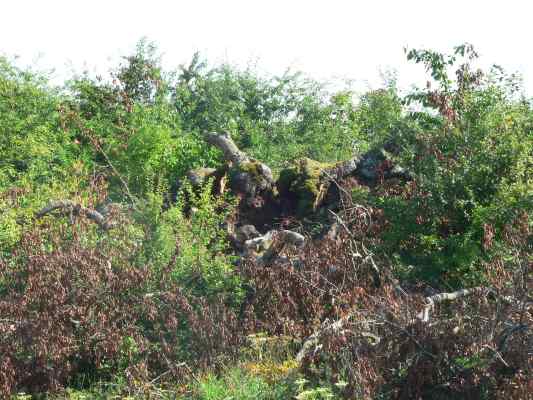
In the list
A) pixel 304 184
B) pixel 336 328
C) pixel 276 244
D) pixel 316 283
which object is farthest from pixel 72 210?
pixel 336 328

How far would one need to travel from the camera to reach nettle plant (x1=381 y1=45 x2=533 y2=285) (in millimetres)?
8844

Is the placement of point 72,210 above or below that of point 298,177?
below

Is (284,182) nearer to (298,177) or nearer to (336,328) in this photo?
(298,177)

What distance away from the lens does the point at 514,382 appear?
20.0 ft

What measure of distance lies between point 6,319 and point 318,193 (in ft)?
16.7

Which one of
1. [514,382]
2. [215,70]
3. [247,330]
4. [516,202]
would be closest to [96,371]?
[247,330]

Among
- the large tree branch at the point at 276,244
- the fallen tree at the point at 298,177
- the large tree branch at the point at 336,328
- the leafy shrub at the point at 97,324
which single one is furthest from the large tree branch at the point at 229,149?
the large tree branch at the point at 336,328

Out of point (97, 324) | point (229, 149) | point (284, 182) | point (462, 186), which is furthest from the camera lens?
point (229, 149)

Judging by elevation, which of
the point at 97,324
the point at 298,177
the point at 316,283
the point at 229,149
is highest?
the point at 229,149

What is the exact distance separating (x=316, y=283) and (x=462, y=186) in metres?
2.17

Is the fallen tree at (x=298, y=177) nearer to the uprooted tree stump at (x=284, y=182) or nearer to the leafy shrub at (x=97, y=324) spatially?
the uprooted tree stump at (x=284, y=182)

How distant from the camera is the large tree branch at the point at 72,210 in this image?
35.2 feet

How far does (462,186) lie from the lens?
9.27m

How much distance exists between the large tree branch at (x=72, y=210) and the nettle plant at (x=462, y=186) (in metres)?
3.48
